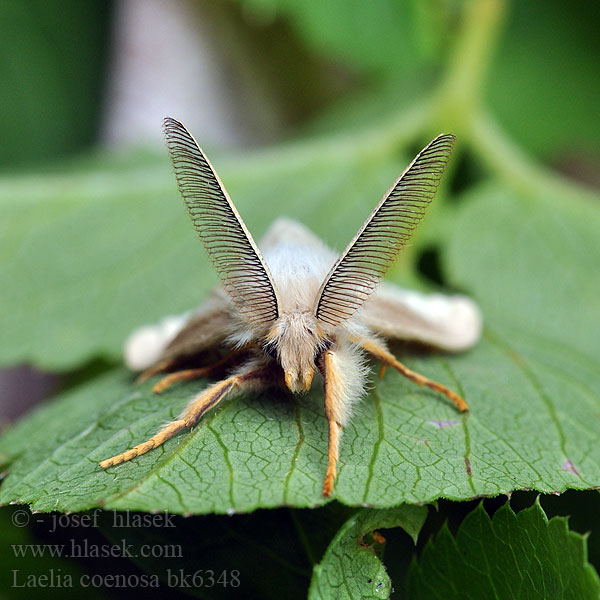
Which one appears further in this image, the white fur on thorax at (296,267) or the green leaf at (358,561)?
the white fur on thorax at (296,267)

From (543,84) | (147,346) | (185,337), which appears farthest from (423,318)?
(543,84)

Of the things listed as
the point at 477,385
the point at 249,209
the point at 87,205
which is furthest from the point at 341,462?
the point at 87,205

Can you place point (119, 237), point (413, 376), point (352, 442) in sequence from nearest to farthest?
1. point (352, 442)
2. point (413, 376)
3. point (119, 237)

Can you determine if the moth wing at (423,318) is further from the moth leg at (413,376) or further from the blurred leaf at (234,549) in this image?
the blurred leaf at (234,549)

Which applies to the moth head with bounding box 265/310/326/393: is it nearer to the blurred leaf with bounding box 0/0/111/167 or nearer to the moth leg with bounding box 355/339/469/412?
the moth leg with bounding box 355/339/469/412

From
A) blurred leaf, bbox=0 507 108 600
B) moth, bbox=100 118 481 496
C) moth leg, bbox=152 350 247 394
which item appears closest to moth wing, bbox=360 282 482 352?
moth, bbox=100 118 481 496

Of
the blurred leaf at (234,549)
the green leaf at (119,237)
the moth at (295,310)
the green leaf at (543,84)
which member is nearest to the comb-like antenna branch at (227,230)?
the moth at (295,310)

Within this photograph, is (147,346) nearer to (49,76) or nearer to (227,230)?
(227,230)
